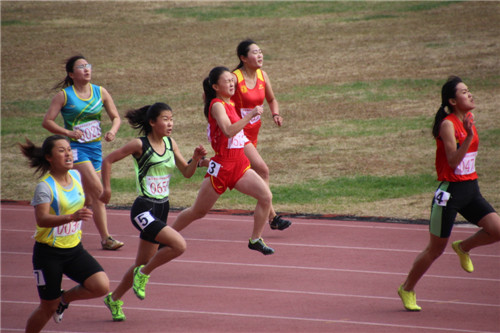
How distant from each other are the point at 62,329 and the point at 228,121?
2635 millimetres

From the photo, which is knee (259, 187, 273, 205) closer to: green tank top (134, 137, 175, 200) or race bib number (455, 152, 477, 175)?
green tank top (134, 137, 175, 200)

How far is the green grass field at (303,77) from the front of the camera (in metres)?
13.9

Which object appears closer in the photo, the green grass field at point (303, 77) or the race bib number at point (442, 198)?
the race bib number at point (442, 198)

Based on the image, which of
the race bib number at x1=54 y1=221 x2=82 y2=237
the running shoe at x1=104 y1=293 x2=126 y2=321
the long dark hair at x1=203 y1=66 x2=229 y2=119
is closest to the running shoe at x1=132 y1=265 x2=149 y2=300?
the running shoe at x1=104 y1=293 x2=126 y2=321

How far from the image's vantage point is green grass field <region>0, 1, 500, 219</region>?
13930 millimetres

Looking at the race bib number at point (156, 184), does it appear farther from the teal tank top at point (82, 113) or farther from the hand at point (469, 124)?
the hand at point (469, 124)

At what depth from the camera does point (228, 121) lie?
308 inches

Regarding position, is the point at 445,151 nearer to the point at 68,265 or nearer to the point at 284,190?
the point at 68,265

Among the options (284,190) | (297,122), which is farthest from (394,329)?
(297,122)

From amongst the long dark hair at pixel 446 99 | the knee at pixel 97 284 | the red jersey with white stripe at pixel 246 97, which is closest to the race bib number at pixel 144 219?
the knee at pixel 97 284

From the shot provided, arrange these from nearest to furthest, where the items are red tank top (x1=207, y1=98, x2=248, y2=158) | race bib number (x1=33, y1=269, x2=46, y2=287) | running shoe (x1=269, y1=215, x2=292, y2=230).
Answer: race bib number (x1=33, y1=269, x2=46, y2=287) → red tank top (x1=207, y1=98, x2=248, y2=158) → running shoe (x1=269, y1=215, x2=292, y2=230)

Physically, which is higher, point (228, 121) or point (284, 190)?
point (228, 121)

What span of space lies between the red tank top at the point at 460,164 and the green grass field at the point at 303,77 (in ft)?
14.4

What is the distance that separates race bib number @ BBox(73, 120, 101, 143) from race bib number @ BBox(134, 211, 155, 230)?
2525mm
